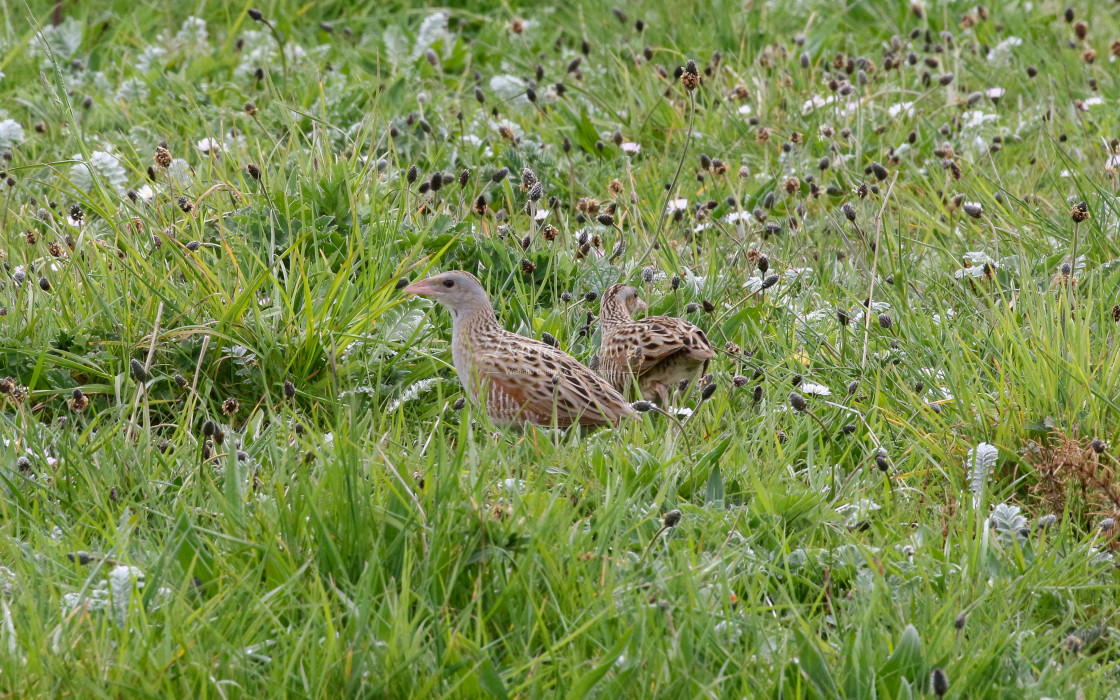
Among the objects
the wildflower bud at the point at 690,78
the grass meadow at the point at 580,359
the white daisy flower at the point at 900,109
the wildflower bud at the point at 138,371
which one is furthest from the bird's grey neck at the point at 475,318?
the white daisy flower at the point at 900,109

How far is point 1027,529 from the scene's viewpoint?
4242 mm

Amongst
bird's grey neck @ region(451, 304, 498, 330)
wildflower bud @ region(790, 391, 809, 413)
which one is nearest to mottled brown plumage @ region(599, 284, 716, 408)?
bird's grey neck @ region(451, 304, 498, 330)

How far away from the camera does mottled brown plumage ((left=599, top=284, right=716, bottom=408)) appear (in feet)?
17.8

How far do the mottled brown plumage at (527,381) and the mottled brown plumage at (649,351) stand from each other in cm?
20

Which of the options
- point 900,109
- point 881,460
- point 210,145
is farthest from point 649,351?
point 900,109

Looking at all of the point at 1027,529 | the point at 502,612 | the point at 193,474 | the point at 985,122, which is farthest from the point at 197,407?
the point at 985,122

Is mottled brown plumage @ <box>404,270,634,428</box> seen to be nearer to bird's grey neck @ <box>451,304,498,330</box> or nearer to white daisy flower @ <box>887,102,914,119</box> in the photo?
bird's grey neck @ <box>451,304,498,330</box>

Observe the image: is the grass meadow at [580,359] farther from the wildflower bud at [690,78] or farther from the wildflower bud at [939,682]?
the wildflower bud at [690,78]

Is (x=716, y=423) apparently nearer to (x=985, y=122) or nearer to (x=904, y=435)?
(x=904, y=435)

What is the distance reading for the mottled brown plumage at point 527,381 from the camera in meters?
5.15

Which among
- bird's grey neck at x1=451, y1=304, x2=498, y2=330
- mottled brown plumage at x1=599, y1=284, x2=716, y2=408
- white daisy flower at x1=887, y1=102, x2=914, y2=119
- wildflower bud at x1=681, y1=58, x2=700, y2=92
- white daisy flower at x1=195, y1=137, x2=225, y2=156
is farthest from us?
white daisy flower at x1=887, y1=102, x2=914, y2=119

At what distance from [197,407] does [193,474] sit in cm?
88

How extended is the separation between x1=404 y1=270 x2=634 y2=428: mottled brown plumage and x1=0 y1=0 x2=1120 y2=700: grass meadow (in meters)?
0.13

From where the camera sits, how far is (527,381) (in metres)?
5.25
